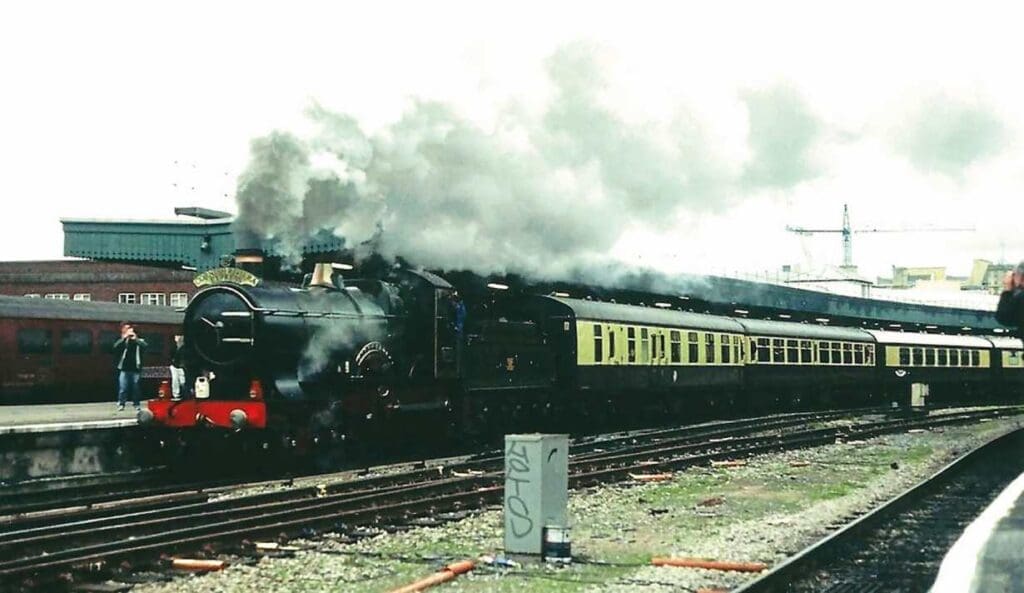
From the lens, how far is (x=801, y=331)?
36.2 meters

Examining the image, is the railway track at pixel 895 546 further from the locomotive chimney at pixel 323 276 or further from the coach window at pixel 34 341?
the coach window at pixel 34 341

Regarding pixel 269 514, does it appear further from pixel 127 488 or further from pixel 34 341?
pixel 34 341

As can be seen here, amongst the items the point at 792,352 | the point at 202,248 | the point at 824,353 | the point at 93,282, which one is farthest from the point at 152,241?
the point at 93,282

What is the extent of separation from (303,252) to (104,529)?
25.9 ft

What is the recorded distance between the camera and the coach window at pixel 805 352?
Answer: 36.1m

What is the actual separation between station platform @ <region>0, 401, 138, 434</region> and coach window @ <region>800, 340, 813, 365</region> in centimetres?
2114

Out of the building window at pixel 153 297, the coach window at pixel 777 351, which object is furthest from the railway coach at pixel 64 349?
the building window at pixel 153 297

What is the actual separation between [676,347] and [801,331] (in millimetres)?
10359

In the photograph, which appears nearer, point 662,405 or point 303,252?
point 303,252

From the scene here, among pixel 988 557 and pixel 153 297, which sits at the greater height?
pixel 153 297

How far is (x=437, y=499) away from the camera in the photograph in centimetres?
1252

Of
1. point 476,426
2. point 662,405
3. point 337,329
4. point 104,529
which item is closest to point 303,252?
point 337,329

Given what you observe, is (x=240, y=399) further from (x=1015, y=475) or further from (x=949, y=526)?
(x=1015, y=475)

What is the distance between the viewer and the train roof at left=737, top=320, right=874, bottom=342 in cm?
3285
